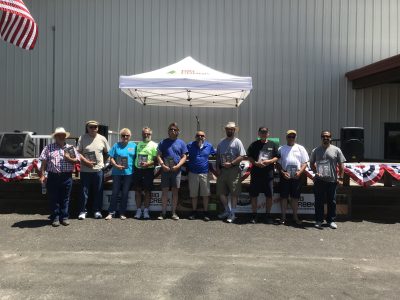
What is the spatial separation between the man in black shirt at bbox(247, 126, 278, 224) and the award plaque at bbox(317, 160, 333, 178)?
774 mm

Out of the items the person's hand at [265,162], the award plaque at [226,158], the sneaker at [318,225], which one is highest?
the award plaque at [226,158]

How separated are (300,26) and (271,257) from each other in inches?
354

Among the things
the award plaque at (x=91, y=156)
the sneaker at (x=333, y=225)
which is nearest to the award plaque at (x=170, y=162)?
the award plaque at (x=91, y=156)

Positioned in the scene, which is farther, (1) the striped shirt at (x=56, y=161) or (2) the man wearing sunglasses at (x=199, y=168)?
(2) the man wearing sunglasses at (x=199, y=168)

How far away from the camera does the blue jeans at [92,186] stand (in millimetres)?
6758

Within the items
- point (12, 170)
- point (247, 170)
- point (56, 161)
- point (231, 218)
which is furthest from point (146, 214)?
point (12, 170)

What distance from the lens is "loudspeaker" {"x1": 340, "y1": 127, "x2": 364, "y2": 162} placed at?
8.07 m

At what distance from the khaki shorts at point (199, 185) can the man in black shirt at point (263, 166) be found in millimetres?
837

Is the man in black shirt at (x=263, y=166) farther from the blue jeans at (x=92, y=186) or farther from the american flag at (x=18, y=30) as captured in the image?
the american flag at (x=18, y=30)

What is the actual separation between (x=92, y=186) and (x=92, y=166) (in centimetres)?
44

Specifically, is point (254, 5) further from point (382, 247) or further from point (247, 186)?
point (382, 247)

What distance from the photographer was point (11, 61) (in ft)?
40.0

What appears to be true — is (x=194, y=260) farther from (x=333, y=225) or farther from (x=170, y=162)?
(x=333, y=225)

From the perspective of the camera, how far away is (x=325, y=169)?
21.1 ft
